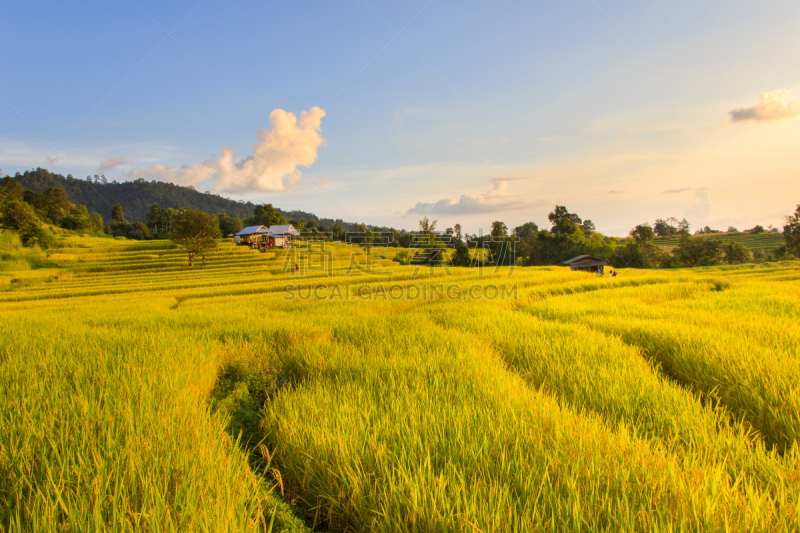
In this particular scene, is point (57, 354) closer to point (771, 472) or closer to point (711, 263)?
point (771, 472)

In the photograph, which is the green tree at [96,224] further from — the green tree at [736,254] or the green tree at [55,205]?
Result: the green tree at [736,254]

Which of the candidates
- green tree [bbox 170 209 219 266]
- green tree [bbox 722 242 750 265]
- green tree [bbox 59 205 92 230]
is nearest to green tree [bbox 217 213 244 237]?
green tree [bbox 59 205 92 230]

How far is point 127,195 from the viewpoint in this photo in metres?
147

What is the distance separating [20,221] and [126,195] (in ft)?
482

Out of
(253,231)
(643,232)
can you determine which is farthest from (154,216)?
(643,232)

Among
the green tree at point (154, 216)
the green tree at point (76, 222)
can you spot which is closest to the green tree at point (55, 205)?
the green tree at point (76, 222)

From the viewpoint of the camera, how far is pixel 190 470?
5.54 feet

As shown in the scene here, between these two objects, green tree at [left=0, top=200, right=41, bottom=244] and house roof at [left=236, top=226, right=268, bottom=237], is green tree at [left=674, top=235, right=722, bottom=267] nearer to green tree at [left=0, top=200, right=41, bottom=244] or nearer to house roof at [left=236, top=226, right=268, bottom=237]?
house roof at [left=236, top=226, right=268, bottom=237]

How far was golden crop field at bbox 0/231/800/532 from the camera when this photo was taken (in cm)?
155

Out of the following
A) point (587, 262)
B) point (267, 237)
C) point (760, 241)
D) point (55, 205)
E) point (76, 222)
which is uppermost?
point (55, 205)

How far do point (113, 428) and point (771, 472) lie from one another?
439 cm

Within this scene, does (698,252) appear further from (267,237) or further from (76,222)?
(76,222)

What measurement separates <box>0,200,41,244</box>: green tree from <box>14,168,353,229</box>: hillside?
100685mm

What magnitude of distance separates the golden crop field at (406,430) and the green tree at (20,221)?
4614 cm
